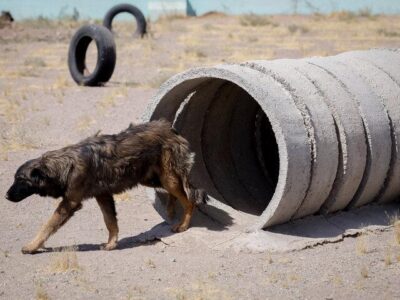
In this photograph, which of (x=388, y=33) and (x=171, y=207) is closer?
(x=171, y=207)

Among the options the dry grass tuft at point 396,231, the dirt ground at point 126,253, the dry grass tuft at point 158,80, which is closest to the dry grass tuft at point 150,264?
the dirt ground at point 126,253

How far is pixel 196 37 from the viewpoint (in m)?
31.2

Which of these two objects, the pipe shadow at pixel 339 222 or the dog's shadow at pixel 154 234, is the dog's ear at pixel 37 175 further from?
the pipe shadow at pixel 339 222

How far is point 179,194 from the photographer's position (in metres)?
8.34

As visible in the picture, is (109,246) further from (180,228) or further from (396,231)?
(396,231)

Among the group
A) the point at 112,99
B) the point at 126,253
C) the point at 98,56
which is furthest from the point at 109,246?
the point at 98,56

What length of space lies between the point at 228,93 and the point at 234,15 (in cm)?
3627

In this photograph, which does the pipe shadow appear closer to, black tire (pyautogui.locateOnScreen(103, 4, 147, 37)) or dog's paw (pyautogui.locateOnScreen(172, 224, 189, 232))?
dog's paw (pyautogui.locateOnScreen(172, 224, 189, 232))

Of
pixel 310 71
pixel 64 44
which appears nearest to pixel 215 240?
pixel 310 71

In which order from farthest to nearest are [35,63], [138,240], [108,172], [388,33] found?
[388,33] < [35,63] < [138,240] < [108,172]

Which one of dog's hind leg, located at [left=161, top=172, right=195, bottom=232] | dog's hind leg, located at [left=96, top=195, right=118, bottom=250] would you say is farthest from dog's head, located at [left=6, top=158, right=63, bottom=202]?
dog's hind leg, located at [left=161, top=172, right=195, bottom=232]

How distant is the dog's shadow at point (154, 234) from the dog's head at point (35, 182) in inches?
25.4

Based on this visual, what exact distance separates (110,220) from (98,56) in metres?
10.7

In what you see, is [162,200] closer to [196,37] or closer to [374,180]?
[374,180]
